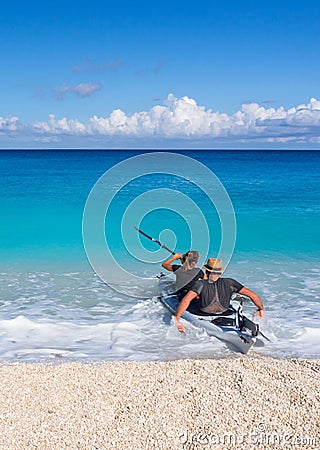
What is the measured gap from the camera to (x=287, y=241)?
53.4 ft

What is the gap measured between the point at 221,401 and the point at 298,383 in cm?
106

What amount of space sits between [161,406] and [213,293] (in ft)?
8.99

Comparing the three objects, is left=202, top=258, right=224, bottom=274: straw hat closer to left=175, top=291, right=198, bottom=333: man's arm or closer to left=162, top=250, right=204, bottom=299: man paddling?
left=175, top=291, right=198, bottom=333: man's arm

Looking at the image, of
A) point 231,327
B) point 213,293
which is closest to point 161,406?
point 231,327

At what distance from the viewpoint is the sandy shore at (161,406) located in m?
4.45

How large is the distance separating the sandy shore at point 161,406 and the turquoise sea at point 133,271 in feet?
2.97

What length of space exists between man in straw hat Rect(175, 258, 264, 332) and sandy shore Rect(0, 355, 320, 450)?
137cm

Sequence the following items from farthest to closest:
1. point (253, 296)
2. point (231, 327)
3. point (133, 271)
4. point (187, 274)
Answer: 1. point (133, 271)
2. point (187, 274)
3. point (253, 296)
4. point (231, 327)

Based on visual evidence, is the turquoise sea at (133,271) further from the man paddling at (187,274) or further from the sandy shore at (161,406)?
the sandy shore at (161,406)

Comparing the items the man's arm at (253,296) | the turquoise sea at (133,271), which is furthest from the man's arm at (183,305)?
the man's arm at (253,296)

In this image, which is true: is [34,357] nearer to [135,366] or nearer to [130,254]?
[135,366]

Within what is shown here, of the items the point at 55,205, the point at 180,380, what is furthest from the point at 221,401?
the point at 55,205

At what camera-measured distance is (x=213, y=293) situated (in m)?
7.46

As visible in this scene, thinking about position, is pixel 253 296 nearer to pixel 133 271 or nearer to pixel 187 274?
pixel 187 274
